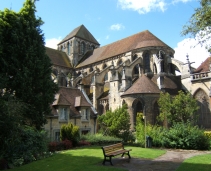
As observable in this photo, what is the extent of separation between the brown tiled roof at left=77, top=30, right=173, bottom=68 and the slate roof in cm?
1450

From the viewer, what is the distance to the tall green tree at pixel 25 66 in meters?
15.3

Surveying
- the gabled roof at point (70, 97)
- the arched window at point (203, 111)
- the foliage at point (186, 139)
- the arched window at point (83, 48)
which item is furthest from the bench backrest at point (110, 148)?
the arched window at point (83, 48)

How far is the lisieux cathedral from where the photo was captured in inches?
885

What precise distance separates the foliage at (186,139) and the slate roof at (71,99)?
877 cm

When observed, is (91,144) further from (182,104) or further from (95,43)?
(95,43)

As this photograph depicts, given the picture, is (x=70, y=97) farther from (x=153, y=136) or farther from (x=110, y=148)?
(x=110, y=148)

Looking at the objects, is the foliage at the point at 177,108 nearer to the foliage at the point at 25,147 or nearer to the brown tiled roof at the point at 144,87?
the brown tiled roof at the point at 144,87

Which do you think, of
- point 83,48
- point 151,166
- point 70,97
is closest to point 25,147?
point 151,166

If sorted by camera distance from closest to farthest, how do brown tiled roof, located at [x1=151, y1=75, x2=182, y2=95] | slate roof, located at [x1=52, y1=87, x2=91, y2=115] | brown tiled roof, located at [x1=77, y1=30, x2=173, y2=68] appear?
slate roof, located at [x1=52, y1=87, x2=91, y2=115], brown tiled roof, located at [x1=151, y1=75, x2=182, y2=95], brown tiled roof, located at [x1=77, y1=30, x2=173, y2=68]

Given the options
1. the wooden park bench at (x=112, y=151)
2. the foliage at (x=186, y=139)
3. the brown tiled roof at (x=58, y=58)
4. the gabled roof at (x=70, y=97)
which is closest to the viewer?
the wooden park bench at (x=112, y=151)

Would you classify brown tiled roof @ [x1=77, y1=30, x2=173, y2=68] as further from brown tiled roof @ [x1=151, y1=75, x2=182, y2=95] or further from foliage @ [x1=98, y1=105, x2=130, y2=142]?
foliage @ [x1=98, y1=105, x2=130, y2=142]

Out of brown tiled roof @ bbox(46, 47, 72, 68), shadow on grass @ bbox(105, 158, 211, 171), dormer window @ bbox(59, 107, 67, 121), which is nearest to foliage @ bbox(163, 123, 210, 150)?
shadow on grass @ bbox(105, 158, 211, 171)

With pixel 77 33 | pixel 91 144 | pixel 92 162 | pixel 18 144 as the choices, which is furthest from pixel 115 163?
pixel 77 33

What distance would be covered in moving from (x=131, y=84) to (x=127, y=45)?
10.7 meters
